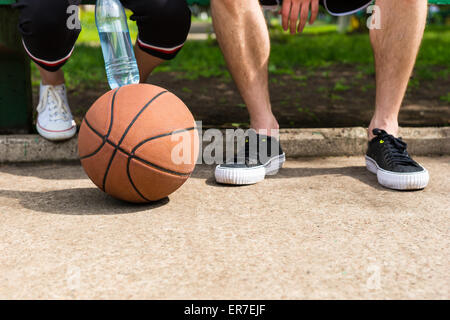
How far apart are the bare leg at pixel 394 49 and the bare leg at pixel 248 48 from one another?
69 centimetres

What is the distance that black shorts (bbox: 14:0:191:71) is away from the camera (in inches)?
116

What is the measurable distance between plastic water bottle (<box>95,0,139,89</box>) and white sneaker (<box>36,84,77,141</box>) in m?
0.57

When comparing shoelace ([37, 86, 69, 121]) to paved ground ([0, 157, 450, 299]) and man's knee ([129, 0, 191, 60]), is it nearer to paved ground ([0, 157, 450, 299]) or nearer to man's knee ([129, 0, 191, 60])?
paved ground ([0, 157, 450, 299])

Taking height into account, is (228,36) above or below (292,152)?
above

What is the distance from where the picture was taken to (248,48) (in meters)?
3.21

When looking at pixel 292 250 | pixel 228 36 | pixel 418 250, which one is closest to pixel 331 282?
pixel 292 250

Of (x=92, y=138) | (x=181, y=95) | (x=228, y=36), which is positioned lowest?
(x=181, y=95)

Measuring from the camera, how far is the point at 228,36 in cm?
318

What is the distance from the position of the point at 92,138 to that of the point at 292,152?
158cm

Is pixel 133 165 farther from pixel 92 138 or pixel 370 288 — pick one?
pixel 370 288

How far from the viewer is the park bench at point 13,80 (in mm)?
3549

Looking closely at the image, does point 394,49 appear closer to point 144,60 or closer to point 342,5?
point 342,5

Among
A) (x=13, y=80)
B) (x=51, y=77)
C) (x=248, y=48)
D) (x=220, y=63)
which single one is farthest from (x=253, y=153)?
(x=220, y=63)
